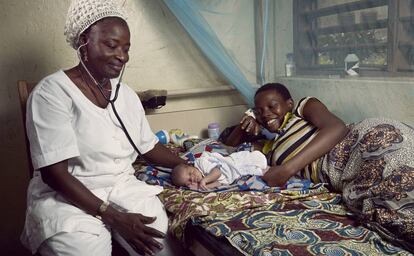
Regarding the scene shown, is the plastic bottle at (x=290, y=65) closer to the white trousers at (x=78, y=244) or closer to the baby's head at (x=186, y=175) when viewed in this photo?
the baby's head at (x=186, y=175)

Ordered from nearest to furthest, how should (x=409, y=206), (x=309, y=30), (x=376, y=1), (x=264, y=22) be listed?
1. (x=409, y=206)
2. (x=376, y=1)
3. (x=309, y=30)
4. (x=264, y=22)

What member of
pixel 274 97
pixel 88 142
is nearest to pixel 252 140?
pixel 274 97

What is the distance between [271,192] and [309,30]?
99cm

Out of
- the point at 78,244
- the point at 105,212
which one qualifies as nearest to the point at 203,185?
the point at 105,212

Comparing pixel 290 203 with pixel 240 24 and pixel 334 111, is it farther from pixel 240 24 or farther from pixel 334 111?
pixel 240 24

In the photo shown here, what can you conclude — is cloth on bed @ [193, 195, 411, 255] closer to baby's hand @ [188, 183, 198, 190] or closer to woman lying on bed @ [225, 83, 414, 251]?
woman lying on bed @ [225, 83, 414, 251]

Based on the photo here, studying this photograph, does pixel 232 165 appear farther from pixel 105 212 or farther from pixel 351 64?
Result: pixel 351 64

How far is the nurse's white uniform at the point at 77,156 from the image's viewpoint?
123 centimetres

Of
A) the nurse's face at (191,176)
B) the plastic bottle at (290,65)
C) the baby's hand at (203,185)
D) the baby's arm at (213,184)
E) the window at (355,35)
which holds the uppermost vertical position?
the window at (355,35)

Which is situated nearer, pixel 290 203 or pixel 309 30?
pixel 290 203

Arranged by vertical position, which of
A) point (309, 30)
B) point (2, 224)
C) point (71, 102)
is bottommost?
point (2, 224)

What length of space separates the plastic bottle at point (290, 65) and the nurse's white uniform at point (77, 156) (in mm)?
1137

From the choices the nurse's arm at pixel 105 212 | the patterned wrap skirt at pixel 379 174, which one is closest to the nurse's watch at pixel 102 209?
the nurse's arm at pixel 105 212

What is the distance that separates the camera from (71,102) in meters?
1.33
